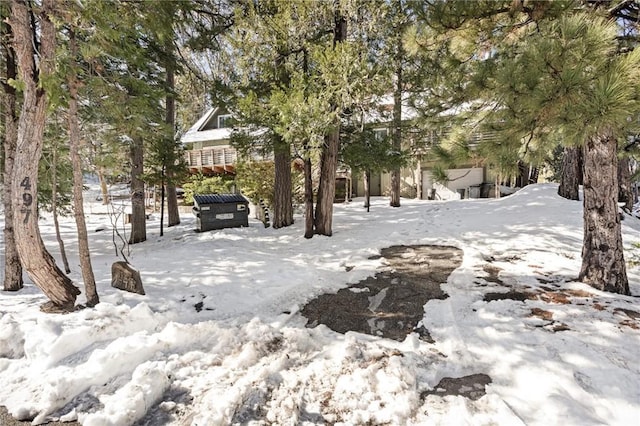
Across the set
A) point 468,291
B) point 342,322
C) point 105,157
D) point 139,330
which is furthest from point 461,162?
point 105,157

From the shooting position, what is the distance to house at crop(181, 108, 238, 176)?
70.1ft

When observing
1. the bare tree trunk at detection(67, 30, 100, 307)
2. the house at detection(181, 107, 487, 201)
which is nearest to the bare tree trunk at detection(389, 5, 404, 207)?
the house at detection(181, 107, 487, 201)

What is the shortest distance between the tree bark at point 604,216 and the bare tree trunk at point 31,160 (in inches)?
281

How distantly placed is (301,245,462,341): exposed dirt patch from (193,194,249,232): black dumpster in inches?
248

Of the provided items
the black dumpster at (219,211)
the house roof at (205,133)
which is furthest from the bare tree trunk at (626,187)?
the house roof at (205,133)

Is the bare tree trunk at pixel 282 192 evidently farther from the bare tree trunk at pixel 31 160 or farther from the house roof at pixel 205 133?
the house roof at pixel 205 133

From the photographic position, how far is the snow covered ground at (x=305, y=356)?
7.27 ft

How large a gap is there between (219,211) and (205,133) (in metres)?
15.1

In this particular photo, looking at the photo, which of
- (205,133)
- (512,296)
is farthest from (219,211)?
(205,133)

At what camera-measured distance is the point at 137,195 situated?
9.96 m

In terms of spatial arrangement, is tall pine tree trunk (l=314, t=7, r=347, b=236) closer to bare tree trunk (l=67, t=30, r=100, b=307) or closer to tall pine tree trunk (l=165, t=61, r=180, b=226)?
bare tree trunk (l=67, t=30, r=100, b=307)

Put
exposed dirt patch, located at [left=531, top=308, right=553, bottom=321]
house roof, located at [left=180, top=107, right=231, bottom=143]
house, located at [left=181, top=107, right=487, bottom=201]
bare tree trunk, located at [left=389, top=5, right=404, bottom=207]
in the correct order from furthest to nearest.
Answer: house roof, located at [left=180, top=107, right=231, bottom=143] < house, located at [left=181, top=107, right=487, bottom=201] < bare tree trunk, located at [left=389, top=5, right=404, bottom=207] < exposed dirt patch, located at [left=531, top=308, right=553, bottom=321]

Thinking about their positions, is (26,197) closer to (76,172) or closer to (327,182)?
(76,172)

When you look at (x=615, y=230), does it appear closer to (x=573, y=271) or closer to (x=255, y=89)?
(x=573, y=271)
